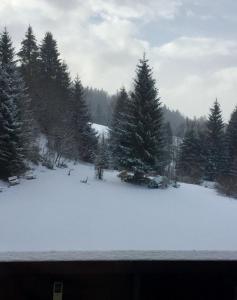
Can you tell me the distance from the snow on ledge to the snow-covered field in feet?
25.2

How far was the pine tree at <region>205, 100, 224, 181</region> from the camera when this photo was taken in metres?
43.8

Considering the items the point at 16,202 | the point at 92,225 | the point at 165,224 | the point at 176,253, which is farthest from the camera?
the point at 16,202

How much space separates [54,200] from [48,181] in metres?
4.46

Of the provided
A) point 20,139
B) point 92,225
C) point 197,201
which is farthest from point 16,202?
point 197,201

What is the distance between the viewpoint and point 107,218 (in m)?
16.0

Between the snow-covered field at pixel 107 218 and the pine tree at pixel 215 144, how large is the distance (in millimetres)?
20217

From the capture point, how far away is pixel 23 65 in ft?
127

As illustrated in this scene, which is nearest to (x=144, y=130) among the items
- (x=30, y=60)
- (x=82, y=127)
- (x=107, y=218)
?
(x=107, y=218)

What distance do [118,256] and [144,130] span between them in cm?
2390
